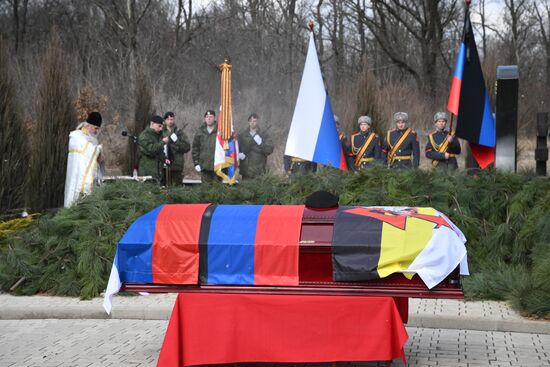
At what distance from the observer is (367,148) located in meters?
16.1

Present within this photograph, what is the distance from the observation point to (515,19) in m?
54.3

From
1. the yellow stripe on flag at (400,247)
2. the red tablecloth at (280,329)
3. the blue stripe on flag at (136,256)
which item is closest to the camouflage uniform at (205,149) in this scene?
the blue stripe on flag at (136,256)

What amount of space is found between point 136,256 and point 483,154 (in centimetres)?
744

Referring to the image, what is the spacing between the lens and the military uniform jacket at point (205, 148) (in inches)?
664

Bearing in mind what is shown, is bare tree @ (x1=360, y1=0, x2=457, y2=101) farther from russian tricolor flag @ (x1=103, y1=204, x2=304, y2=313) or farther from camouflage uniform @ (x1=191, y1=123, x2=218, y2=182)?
russian tricolor flag @ (x1=103, y1=204, x2=304, y2=313)

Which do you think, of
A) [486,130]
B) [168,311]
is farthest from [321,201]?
[486,130]

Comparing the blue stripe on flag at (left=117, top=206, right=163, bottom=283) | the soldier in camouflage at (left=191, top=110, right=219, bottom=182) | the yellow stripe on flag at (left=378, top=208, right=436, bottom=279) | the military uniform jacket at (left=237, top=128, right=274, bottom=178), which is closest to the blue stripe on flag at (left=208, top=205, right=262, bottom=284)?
the blue stripe on flag at (left=117, top=206, right=163, bottom=283)

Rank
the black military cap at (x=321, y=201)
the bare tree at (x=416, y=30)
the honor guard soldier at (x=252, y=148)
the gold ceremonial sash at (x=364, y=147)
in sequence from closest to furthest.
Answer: the black military cap at (x=321, y=201) → the gold ceremonial sash at (x=364, y=147) → the honor guard soldier at (x=252, y=148) → the bare tree at (x=416, y=30)

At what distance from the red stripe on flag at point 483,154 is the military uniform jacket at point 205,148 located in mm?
5341

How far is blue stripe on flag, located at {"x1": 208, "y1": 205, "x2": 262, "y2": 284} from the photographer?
292 inches

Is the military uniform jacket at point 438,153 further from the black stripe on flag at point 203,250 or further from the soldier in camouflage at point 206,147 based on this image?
the black stripe on flag at point 203,250

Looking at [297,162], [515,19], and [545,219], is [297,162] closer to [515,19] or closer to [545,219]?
[545,219]

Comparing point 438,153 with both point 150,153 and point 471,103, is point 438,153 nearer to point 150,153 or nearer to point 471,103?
point 471,103

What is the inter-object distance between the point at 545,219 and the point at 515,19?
46132 millimetres
